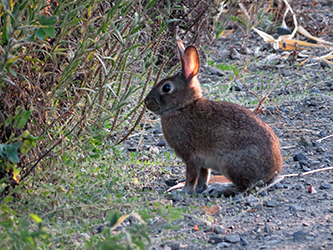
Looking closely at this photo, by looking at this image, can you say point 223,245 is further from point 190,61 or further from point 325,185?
point 190,61

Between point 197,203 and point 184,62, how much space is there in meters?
1.37

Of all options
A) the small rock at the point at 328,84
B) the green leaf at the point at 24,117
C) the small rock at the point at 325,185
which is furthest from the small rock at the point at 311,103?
the green leaf at the point at 24,117

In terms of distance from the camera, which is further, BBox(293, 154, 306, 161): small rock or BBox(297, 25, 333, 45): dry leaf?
BBox(297, 25, 333, 45): dry leaf

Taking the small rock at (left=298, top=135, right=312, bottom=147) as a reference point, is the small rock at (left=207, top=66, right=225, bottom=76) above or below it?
above

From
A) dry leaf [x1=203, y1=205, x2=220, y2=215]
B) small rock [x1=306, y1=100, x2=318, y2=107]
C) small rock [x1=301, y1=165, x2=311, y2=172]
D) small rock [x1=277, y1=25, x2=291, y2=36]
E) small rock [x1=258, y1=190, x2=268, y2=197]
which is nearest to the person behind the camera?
dry leaf [x1=203, y1=205, x2=220, y2=215]

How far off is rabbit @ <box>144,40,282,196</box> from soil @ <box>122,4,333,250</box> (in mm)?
219

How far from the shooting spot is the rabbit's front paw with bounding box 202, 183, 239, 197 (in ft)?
15.2

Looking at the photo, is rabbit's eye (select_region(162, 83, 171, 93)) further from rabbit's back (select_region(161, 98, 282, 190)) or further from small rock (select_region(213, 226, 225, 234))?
small rock (select_region(213, 226, 225, 234))

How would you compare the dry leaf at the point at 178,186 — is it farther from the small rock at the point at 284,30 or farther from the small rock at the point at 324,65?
the small rock at the point at 284,30

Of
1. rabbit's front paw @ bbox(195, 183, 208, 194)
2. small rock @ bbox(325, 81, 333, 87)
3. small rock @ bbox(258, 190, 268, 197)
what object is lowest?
rabbit's front paw @ bbox(195, 183, 208, 194)

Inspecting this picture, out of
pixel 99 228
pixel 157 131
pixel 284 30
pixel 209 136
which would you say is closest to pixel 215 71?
pixel 284 30

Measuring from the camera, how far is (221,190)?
4.78 meters

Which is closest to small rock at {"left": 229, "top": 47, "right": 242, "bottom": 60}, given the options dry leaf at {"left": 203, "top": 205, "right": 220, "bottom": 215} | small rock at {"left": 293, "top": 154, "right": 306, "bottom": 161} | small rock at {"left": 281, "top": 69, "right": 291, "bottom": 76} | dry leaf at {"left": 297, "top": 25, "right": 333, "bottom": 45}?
small rock at {"left": 281, "top": 69, "right": 291, "bottom": 76}

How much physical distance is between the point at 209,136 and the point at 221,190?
1.78ft
